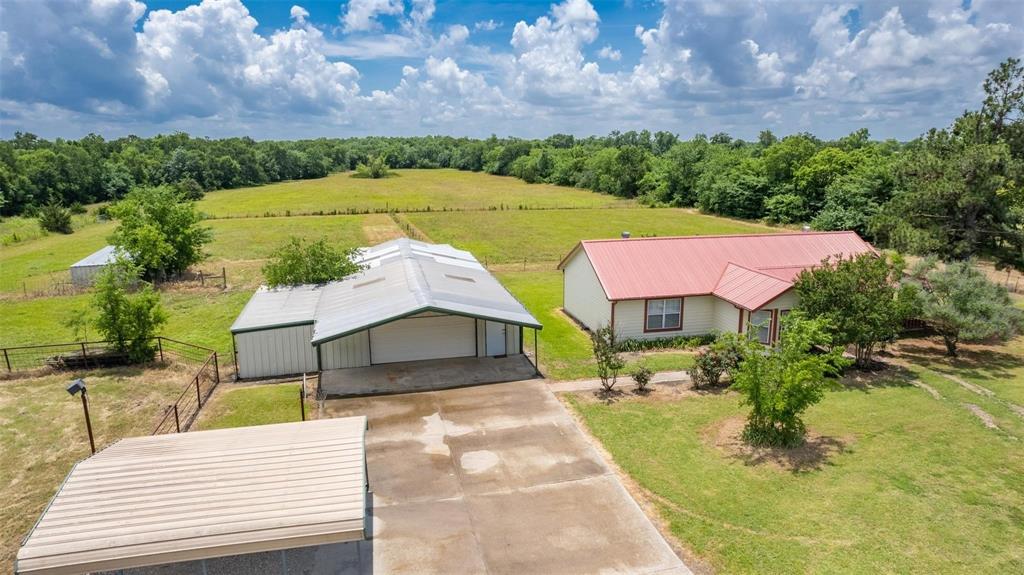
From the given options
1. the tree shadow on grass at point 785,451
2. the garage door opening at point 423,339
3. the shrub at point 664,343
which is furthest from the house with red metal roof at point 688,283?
the tree shadow on grass at point 785,451

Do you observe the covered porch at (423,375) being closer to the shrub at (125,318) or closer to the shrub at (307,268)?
the shrub at (307,268)

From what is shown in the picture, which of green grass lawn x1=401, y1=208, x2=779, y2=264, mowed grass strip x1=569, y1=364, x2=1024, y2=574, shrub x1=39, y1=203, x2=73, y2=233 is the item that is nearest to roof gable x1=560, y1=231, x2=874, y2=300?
mowed grass strip x1=569, y1=364, x2=1024, y2=574

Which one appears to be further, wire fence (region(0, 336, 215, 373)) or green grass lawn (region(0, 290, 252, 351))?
green grass lawn (region(0, 290, 252, 351))

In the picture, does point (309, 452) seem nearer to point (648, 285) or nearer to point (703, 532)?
point (703, 532)

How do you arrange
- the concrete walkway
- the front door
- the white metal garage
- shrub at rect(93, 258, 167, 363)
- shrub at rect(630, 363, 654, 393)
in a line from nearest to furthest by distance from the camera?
shrub at rect(630, 363, 654, 393)
the concrete walkway
the white metal garage
shrub at rect(93, 258, 167, 363)
the front door

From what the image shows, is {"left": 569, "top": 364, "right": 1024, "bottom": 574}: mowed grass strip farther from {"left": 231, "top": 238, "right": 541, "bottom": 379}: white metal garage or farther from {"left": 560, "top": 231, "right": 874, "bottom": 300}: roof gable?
{"left": 560, "top": 231, "right": 874, "bottom": 300}: roof gable

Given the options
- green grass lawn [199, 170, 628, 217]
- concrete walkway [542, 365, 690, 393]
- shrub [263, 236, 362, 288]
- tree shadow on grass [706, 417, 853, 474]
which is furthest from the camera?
green grass lawn [199, 170, 628, 217]

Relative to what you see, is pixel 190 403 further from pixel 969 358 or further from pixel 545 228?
pixel 545 228

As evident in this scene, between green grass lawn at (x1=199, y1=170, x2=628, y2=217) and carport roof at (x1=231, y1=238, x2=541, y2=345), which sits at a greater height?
green grass lawn at (x1=199, y1=170, x2=628, y2=217)
